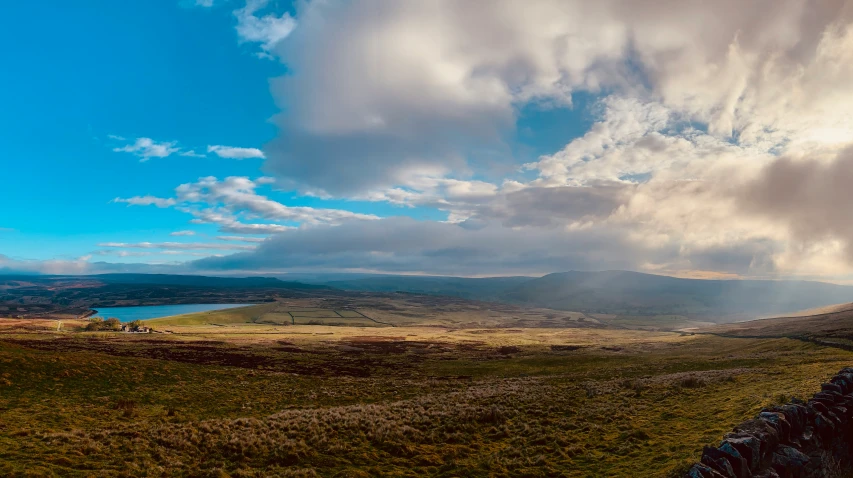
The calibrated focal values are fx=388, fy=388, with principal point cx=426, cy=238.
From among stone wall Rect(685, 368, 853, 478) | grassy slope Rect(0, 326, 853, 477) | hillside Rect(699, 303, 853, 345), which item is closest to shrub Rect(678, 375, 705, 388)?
grassy slope Rect(0, 326, 853, 477)

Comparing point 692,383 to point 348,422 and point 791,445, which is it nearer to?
point 791,445

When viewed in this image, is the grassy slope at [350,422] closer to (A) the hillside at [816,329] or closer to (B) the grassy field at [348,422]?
(B) the grassy field at [348,422]

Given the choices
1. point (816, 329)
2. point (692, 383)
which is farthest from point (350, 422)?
point (816, 329)

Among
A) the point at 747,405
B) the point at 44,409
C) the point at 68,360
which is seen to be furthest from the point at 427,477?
the point at 68,360

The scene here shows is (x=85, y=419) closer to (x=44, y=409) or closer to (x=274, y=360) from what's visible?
(x=44, y=409)

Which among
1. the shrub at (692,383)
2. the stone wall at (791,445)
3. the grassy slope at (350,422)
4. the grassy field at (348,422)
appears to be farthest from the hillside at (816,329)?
the stone wall at (791,445)

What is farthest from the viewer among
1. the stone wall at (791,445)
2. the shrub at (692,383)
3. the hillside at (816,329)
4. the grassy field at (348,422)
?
the hillside at (816,329)

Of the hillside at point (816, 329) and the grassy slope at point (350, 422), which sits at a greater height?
the grassy slope at point (350, 422)

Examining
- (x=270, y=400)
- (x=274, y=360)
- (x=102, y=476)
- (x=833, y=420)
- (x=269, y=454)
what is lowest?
(x=274, y=360)
